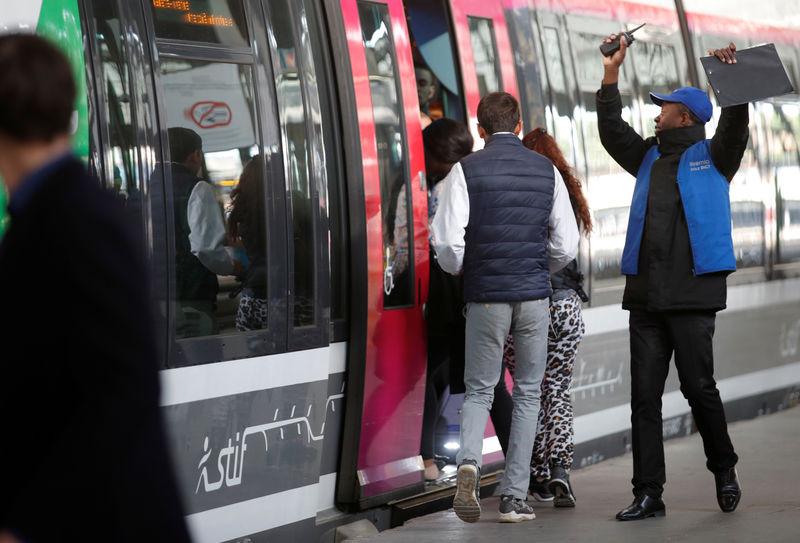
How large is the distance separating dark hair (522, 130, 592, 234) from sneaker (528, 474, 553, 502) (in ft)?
4.48

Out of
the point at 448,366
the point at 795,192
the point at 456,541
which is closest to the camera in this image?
the point at 456,541

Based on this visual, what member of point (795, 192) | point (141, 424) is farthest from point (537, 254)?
point (795, 192)

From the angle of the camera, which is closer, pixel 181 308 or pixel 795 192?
pixel 181 308

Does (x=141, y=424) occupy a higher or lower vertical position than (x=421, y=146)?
lower

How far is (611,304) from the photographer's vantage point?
848 cm

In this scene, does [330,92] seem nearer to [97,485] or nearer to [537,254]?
[537,254]

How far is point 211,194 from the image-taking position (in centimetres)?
506

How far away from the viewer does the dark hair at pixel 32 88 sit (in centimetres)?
223

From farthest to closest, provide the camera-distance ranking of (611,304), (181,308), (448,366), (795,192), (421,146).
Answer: (795,192) < (611,304) < (448,366) < (421,146) < (181,308)

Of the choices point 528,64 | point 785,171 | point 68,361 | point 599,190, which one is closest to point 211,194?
point 68,361

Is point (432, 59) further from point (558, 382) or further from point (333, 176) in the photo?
point (558, 382)

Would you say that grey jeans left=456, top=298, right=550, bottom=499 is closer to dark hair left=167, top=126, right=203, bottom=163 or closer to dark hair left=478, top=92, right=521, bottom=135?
dark hair left=478, top=92, right=521, bottom=135

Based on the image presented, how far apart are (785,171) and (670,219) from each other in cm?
499

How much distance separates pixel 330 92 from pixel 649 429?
2.21 meters
